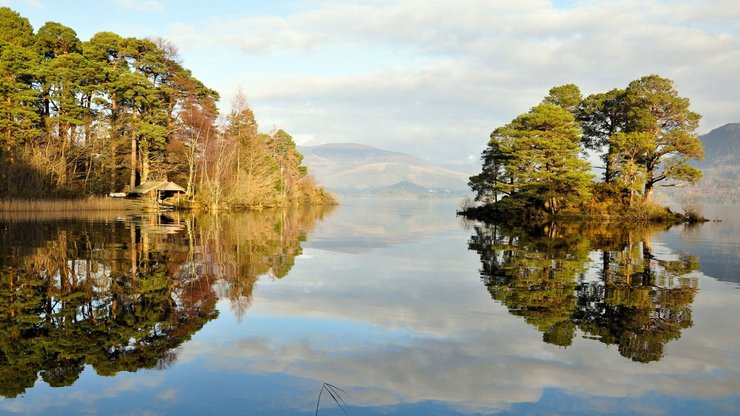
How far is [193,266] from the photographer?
45.6 ft

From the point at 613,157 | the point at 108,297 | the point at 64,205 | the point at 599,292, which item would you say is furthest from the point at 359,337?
the point at 613,157

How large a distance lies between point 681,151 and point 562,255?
33.3 m

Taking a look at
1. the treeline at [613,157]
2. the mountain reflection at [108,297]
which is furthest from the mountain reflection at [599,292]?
the treeline at [613,157]

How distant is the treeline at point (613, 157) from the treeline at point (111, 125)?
1109 inches

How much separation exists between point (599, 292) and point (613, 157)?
38.6 m

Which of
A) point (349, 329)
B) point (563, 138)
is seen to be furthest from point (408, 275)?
point (563, 138)

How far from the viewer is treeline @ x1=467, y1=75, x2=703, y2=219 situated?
4238cm

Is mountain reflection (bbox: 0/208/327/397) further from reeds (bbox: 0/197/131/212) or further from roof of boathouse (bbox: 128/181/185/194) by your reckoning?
roof of boathouse (bbox: 128/181/185/194)

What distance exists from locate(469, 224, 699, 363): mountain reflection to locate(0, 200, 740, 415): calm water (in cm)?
6

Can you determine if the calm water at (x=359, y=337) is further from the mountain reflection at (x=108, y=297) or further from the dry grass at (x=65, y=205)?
the dry grass at (x=65, y=205)

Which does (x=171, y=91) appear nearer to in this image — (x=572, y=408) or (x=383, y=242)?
(x=383, y=242)

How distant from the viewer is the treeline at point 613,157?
4238 centimetres

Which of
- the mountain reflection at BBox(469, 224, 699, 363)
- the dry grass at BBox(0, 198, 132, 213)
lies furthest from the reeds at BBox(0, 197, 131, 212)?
the mountain reflection at BBox(469, 224, 699, 363)

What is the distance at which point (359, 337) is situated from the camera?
7871 millimetres
